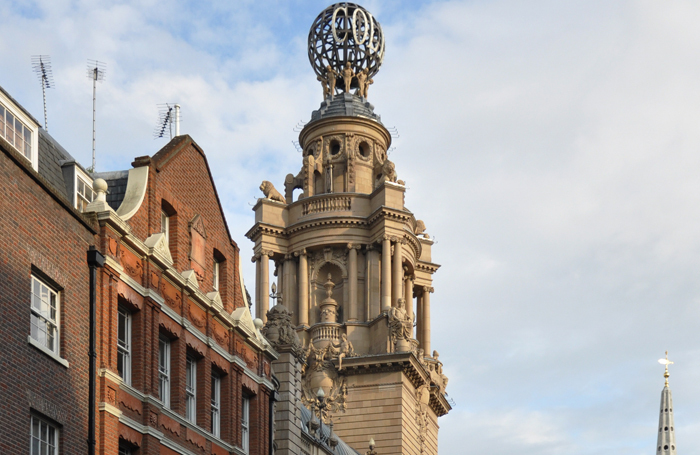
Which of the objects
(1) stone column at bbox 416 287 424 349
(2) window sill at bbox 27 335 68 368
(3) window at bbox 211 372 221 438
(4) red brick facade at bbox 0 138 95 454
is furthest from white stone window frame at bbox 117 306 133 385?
(1) stone column at bbox 416 287 424 349

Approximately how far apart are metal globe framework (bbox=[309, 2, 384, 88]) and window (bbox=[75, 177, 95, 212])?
69445 millimetres

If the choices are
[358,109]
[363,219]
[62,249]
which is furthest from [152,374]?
[358,109]

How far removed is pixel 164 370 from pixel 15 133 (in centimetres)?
889

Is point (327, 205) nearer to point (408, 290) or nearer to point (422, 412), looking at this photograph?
point (408, 290)

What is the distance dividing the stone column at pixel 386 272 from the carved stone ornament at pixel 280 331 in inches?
1642

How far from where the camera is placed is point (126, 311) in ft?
127

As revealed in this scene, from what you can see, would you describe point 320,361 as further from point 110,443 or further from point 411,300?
point 110,443

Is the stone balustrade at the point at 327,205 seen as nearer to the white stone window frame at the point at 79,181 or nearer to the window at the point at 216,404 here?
the window at the point at 216,404

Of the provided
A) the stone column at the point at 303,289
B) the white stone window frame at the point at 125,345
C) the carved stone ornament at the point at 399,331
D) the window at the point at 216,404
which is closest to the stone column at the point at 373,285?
the carved stone ornament at the point at 399,331

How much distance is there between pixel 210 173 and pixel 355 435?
46.1 m

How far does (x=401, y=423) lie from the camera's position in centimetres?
9025

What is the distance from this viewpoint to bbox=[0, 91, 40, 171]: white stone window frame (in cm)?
3500

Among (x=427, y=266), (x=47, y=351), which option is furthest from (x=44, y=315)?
(x=427, y=266)

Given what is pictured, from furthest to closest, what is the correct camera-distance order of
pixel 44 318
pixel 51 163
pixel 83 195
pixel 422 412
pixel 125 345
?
1. pixel 422 412
2. pixel 83 195
3. pixel 125 345
4. pixel 51 163
5. pixel 44 318
